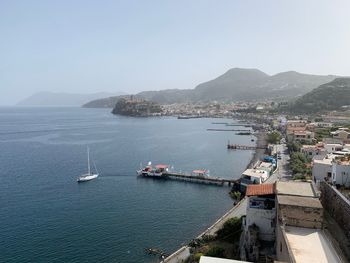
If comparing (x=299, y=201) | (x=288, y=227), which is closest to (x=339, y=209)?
(x=299, y=201)

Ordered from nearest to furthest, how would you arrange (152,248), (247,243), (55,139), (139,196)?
1. (247,243)
2. (152,248)
3. (139,196)
4. (55,139)

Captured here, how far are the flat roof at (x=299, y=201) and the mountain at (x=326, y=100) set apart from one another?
130 meters

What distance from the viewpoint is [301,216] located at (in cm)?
1844

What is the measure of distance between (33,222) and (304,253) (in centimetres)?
2965

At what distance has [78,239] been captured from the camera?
31.8m

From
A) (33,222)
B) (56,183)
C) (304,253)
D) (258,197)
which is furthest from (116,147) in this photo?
(304,253)

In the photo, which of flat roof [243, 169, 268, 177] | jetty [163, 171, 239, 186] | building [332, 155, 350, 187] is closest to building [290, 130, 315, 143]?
jetty [163, 171, 239, 186]

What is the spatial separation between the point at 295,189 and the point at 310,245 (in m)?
5.70

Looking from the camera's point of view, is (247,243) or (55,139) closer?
(247,243)

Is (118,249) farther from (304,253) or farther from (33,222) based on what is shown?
(304,253)

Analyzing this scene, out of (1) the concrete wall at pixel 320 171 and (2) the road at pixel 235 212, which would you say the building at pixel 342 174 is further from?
(2) the road at pixel 235 212

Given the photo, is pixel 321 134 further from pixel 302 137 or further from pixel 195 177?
pixel 195 177

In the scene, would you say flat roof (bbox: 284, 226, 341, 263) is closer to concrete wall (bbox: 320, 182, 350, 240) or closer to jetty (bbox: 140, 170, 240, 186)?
concrete wall (bbox: 320, 182, 350, 240)

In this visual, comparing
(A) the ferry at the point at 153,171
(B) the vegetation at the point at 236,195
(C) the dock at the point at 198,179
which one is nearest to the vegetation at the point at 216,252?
(B) the vegetation at the point at 236,195
